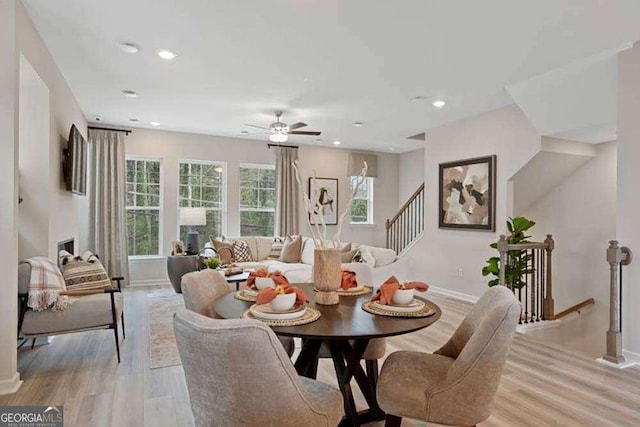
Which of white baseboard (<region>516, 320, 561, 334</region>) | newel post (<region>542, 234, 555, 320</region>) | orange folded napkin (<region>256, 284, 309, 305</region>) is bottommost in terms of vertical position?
white baseboard (<region>516, 320, 561, 334</region>)

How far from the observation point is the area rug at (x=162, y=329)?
3.19m

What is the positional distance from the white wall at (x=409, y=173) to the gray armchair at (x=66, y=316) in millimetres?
6446

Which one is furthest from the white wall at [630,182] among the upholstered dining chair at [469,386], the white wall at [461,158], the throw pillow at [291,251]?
the throw pillow at [291,251]

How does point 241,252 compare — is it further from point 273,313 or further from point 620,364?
point 620,364

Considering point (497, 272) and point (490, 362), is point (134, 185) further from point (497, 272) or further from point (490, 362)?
point (490, 362)

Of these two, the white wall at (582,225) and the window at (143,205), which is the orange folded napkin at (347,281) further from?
the window at (143,205)

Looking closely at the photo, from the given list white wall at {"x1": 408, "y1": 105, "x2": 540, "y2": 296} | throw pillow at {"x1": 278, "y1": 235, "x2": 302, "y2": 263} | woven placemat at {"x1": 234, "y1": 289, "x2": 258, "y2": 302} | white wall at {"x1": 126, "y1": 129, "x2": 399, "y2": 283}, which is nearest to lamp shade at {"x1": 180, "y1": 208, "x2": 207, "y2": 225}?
white wall at {"x1": 126, "y1": 129, "x2": 399, "y2": 283}

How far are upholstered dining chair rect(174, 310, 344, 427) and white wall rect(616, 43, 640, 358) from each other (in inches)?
129

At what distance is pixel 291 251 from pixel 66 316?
3.62 meters


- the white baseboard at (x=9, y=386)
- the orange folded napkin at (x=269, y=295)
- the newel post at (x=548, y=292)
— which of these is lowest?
the white baseboard at (x=9, y=386)

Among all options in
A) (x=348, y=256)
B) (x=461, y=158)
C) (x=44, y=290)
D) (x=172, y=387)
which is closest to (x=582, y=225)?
(x=461, y=158)

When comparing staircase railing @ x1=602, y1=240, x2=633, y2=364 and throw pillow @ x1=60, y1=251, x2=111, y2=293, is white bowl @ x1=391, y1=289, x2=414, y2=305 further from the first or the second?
throw pillow @ x1=60, y1=251, x2=111, y2=293

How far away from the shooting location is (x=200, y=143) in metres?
6.88

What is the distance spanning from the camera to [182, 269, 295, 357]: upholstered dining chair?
206cm
